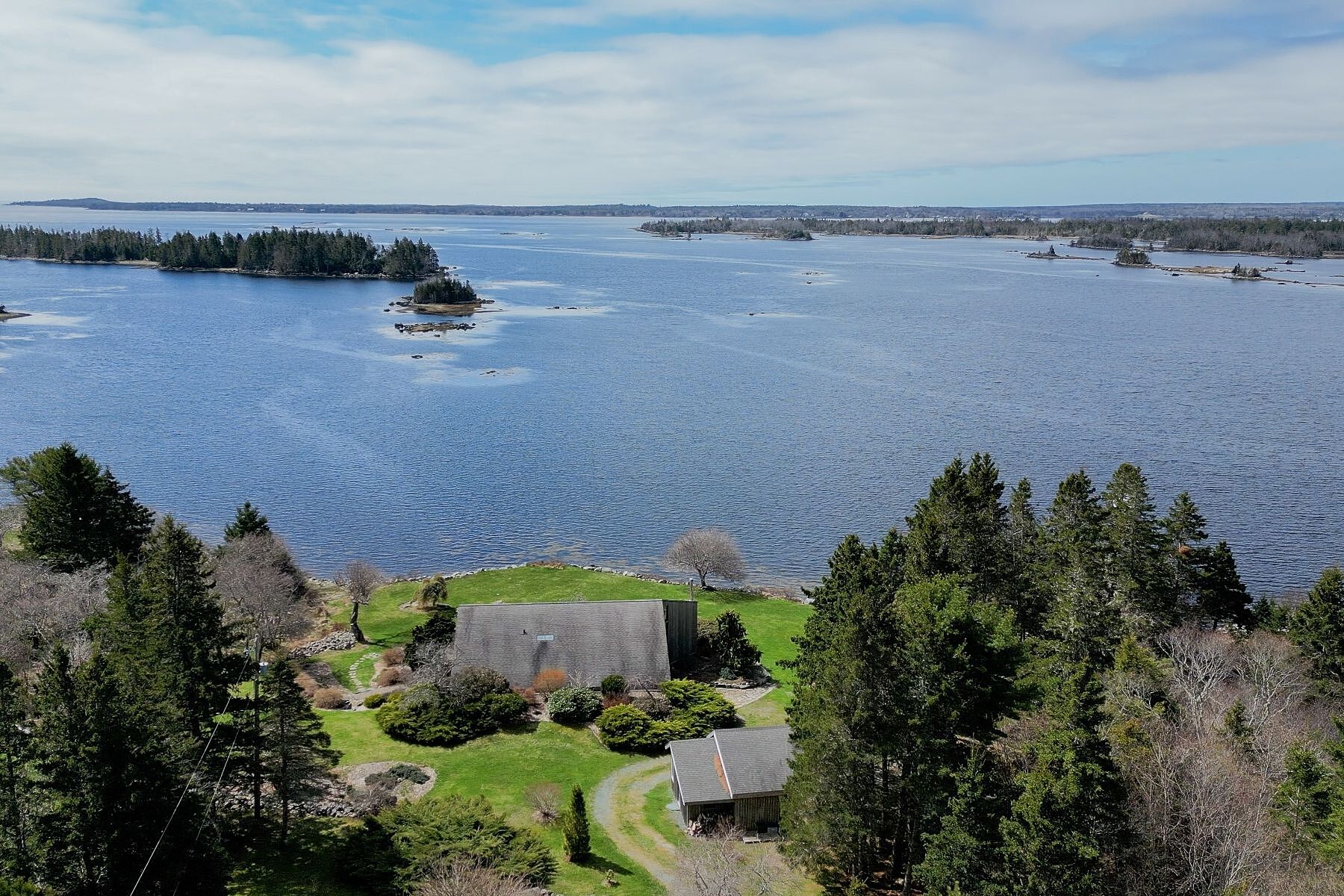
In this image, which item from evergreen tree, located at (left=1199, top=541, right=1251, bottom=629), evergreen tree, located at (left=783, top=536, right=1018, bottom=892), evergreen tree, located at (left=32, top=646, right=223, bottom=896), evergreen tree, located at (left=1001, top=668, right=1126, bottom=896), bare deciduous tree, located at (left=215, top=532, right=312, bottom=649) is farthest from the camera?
evergreen tree, located at (left=1199, top=541, right=1251, bottom=629)

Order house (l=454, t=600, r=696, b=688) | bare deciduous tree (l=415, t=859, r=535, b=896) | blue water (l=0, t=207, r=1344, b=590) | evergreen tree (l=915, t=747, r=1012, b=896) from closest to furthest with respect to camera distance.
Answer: evergreen tree (l=915, t=747, r=1012, b=896) < bare deciduous tree (l=415, t=859, r=535, b=896) < house (l=454, t=600, r=696, b=688) < blue water (l=0, t=207, r=1344, b=590)

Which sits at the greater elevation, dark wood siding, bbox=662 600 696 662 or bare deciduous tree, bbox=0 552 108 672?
bare deciduous tree, bbox=0 552 108 672

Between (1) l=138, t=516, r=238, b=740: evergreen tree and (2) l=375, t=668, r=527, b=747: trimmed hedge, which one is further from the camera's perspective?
(2) l=375, t=668, r=527, b=747: trimmed hedge

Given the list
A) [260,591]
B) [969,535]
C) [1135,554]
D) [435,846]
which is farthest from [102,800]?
[1135,554]

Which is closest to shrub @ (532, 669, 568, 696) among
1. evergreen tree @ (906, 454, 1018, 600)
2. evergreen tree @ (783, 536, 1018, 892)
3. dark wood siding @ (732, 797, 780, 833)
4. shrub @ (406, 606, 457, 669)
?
shrub @ (406, 606, 457, 669)

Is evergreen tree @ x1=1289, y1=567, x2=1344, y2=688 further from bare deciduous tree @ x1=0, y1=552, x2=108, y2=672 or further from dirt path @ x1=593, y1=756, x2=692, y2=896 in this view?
bare deciduous tree @ x1=0, y1=552, x2=108, y2=672

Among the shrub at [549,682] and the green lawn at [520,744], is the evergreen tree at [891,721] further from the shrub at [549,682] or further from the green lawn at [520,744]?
the shrub at [549,682]

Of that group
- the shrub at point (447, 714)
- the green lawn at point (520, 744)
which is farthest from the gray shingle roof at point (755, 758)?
the shrub at point (447, 714)
